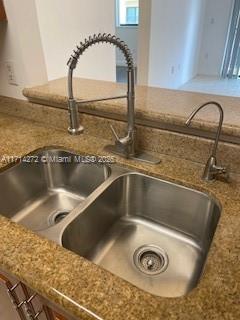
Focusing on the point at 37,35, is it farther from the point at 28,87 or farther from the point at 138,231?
the point at 138,231

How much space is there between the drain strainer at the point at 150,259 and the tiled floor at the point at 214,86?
441cm

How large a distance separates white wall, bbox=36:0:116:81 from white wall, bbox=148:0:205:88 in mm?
1064

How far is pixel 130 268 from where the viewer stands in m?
0.75

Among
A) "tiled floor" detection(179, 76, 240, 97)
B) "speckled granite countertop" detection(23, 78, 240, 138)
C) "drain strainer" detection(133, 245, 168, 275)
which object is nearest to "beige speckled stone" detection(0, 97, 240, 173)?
"speckled granite countertop" detection(23, 78, 240, 138)

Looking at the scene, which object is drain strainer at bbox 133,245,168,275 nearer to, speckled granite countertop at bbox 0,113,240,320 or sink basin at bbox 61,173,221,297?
sink basin at bbox 61,173,221,297

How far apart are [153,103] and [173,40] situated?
3818 mm

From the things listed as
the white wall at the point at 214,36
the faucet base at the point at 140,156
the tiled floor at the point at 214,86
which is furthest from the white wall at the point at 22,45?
the white wall at the point at 214,36

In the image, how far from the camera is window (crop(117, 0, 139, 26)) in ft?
21.6

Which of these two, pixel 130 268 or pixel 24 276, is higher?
pixel 24 276

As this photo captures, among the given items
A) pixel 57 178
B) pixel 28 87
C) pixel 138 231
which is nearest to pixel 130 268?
pixel 138 231

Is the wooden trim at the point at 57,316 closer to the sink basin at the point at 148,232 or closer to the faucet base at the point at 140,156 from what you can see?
the sink basin at the point at 148,232

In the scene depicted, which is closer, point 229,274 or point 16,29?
point 229,274

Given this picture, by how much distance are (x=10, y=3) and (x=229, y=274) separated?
136 centimetres

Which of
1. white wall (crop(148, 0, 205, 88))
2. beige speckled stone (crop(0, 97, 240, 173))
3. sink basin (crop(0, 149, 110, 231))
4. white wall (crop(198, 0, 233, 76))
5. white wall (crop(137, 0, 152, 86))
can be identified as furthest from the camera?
white wall (crop(198, 0, 233, 76))
